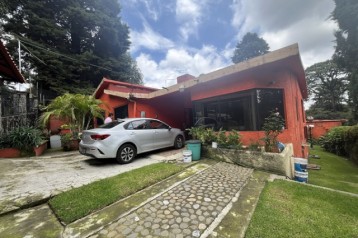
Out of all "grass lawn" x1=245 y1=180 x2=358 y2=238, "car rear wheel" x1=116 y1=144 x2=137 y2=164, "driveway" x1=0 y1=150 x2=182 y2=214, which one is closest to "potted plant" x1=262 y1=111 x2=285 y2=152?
"grass lawn" x1=245 y1=180 x2=358 y2=238

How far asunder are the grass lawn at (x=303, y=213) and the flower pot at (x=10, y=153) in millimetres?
9456

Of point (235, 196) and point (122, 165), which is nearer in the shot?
point (235, 196)

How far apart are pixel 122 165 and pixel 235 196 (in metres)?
3.92

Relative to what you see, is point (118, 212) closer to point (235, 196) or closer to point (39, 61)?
point (235, 196)

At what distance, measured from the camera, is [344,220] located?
9.64 feet

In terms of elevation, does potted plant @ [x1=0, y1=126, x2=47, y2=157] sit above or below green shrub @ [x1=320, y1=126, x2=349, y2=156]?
above

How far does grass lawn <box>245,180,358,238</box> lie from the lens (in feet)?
8.47

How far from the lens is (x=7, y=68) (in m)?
6.28

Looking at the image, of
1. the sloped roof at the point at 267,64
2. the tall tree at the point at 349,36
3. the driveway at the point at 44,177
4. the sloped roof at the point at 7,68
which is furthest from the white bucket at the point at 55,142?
the tall tree at the point at 349,36

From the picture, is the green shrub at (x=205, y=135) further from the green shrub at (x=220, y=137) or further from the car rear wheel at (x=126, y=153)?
the car rear wheel at (x=126, y=153)

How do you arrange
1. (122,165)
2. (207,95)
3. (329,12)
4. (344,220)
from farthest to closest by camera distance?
(329,12)
(207,95)
(122,165)
(344,220)

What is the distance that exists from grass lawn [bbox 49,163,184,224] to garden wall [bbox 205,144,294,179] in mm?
1942

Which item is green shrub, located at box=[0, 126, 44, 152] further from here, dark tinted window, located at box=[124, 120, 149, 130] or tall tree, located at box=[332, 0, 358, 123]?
tall tree, located at box=[332, 0, 358, 123]

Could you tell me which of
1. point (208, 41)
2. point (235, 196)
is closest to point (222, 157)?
point (235, 196)
